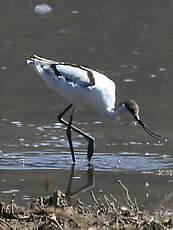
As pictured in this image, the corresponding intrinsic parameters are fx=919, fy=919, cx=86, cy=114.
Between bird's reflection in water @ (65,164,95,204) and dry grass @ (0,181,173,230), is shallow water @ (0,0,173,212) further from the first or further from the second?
dry grass @ (0,181,173,230)

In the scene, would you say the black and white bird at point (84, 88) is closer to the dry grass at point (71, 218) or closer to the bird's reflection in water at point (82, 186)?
the bird's reflection in water at point (82, 186)

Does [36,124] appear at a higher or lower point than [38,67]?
lower

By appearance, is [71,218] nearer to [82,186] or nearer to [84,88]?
[82,186]

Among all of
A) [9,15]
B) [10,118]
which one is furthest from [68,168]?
[9,15]

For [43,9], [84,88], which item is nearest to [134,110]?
[84,88]

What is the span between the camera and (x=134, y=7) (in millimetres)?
15633

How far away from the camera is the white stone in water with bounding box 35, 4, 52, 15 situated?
50.8ft

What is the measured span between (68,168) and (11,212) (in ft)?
7.42

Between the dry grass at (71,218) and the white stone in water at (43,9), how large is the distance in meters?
9.89

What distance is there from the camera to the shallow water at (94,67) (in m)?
8.21

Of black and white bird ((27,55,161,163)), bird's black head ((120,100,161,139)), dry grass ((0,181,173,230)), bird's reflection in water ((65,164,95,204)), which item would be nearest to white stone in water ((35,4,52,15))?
black and white bird ((27,55,161,163))

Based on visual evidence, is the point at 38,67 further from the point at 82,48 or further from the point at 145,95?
the point at 82,48

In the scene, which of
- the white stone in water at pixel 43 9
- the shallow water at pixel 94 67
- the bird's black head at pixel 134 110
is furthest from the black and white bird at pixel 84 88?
the white stone in water at pixel 43 9

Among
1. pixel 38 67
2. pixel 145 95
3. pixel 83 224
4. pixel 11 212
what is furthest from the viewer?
pixel 145 95
